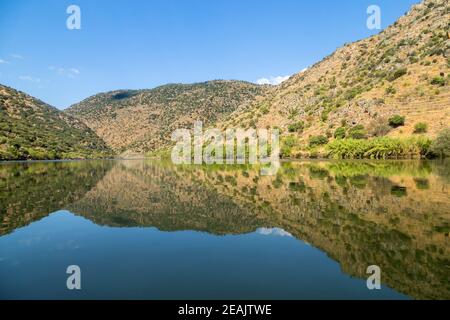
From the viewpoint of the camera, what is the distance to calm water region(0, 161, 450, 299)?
8281 mm

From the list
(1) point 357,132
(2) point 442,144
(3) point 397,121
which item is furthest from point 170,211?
(1) point 357,132

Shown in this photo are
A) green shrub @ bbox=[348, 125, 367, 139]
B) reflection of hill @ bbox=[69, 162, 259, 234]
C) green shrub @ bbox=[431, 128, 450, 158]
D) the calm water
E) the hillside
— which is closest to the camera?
the calm water

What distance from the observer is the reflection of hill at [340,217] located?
969 centimetres

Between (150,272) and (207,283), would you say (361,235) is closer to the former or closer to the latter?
(207,283)

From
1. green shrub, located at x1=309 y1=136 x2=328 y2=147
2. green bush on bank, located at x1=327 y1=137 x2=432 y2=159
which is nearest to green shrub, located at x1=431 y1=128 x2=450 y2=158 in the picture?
green bush on bank, located at x1=327 y1=137 x2=432 y2=159

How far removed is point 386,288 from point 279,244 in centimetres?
474

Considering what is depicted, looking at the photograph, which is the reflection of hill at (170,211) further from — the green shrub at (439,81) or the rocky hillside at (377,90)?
the green shrub at (439,81)

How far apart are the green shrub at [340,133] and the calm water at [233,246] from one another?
217ft

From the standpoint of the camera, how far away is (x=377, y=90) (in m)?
96.4

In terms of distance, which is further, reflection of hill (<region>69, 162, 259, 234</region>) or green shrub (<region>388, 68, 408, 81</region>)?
green shrub (<region>388, 68, 408, 81</region>)

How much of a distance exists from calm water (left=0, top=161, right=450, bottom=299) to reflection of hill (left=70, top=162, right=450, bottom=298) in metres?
0.05

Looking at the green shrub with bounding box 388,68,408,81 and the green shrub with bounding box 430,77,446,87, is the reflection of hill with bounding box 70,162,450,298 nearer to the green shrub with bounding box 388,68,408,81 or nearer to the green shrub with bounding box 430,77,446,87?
the green shrub with bounding box 430,77,446,87

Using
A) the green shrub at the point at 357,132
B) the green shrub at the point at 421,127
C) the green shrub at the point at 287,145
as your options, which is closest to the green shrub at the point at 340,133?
the green shrub at the point at 357,132

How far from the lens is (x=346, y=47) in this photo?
458 ft
